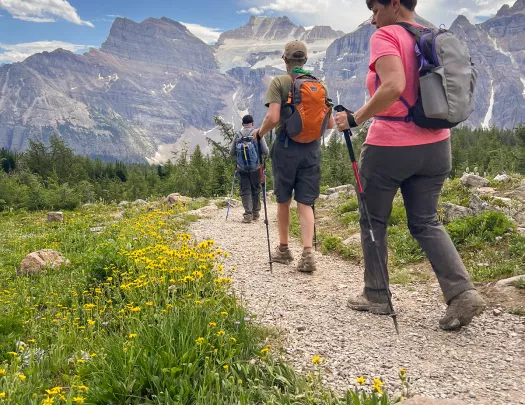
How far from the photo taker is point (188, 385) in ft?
10.6

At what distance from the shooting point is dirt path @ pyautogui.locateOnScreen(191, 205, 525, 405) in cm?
352

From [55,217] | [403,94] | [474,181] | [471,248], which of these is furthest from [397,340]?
[55,217]

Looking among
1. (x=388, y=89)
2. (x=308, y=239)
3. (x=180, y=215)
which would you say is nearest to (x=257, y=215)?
(x=180, y=215)

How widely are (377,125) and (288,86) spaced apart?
2282 mm

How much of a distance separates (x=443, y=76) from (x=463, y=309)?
94.6 inches

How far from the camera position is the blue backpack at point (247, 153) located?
12.4 meters

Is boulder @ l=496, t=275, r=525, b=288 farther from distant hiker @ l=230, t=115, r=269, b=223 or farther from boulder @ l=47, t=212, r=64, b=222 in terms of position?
boulder @ l=47, t=212, r=64, b=222

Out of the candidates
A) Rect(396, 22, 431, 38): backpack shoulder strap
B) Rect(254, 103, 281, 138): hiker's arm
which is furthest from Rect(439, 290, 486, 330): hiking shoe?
Rect(254, 103, 281, 138): hiker's arm

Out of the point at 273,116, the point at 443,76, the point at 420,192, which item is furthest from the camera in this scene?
the point at 273,116

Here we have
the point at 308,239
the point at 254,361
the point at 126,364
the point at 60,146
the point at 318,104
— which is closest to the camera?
the point at 126,364

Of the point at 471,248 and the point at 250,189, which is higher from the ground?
the point at 250,189

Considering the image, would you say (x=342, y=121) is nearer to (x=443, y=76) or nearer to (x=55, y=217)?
(x=443, y=76)

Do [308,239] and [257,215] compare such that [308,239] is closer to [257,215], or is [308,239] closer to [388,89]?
[388,89]

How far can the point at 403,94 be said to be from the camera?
14.0ft
